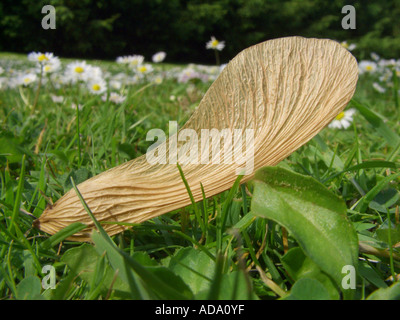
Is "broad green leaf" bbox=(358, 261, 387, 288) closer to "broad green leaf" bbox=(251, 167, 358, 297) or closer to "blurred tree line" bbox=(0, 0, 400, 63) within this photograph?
"broad green leaf" bbox=(251, 167, 358, 297)

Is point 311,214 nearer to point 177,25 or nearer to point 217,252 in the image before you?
point 217,252

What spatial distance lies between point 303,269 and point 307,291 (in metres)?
0.06

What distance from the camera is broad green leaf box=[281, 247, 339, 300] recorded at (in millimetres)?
516

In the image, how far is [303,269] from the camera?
1.77ft

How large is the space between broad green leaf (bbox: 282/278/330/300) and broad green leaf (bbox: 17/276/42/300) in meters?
0.33

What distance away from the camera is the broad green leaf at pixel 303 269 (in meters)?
0.52

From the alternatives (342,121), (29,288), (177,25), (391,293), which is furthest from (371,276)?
(177,25)

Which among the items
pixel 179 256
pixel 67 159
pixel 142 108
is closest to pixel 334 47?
pixel 179 256

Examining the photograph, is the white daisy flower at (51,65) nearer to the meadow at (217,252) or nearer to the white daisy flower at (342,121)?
the meadow at (217,252)

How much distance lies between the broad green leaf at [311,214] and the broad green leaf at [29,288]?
306 millimetres

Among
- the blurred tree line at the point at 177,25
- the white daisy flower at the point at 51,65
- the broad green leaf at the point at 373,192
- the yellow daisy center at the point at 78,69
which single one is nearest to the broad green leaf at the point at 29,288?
the broad green leaf at the point at 373,192

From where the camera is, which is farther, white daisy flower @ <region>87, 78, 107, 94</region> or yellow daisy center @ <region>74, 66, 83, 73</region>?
yellow daisy center @ <region>74, 66, 83, 73</region>

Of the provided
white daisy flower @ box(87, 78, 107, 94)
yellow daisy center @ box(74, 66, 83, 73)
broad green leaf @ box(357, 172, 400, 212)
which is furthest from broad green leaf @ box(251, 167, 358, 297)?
yellow daisy center @ box(74, 66, 83, 73)

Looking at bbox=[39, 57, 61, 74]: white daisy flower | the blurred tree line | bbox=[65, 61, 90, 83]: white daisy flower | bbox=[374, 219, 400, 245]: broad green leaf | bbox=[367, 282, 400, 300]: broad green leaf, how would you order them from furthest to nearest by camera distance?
the blurred tree line, bbox=[65, 61, 90, 83]: white daisy flower, bbox=[39, 57, 61, 74]: white daisy flower, bbox=[374, 219, 400, 245]: broad green leaf, bbox=[367, 282, 400, 300]: broad green leaf
